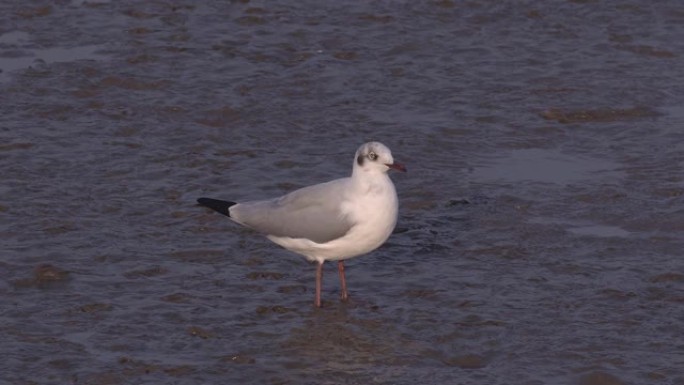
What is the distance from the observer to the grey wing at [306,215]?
9.59m

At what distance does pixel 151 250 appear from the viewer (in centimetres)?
1038

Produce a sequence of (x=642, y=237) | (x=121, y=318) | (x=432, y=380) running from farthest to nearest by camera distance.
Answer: (x=642, y=237)
(x=121, y=318)
(x=432, y=380)

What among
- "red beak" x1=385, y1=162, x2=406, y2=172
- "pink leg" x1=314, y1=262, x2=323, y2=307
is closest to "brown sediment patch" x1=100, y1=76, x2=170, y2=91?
"pink leg" x1=314, y1=262, x2=323, y2=307

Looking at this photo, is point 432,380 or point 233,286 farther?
point 233,286

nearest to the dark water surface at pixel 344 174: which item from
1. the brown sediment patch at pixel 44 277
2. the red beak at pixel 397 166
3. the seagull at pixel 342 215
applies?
the brown sediment patch at pixel 44 277

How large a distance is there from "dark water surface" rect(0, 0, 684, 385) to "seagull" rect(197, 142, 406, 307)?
0.35 m

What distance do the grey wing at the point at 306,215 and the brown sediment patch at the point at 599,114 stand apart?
12.2 ft

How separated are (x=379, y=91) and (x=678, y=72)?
2.78 meters

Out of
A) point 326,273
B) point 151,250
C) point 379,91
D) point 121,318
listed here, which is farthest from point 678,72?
point 121,318

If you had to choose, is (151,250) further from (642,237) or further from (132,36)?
(132,36)

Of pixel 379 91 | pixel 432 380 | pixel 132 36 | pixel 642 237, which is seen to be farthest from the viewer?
pixel 132 36

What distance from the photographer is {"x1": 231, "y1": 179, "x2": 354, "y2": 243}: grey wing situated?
9.59 meters

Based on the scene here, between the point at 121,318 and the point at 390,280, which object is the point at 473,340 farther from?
the point at 121,318

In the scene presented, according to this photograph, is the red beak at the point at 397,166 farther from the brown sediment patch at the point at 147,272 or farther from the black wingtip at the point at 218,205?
the brown sediment patch at the point at 147,272
